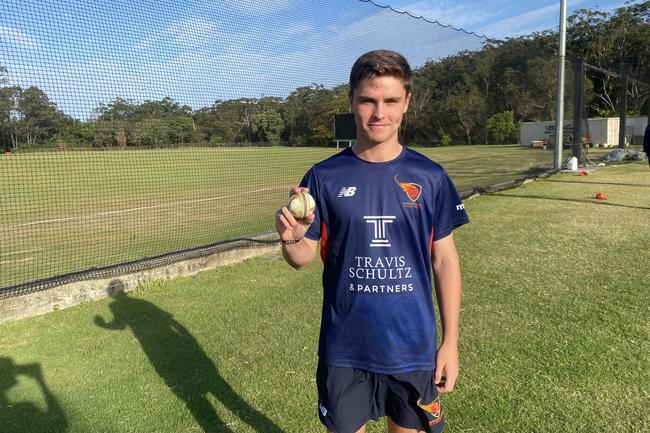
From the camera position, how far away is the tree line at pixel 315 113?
6.89 meters

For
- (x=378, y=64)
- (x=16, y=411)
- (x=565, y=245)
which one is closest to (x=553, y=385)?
(x=378, y=64)

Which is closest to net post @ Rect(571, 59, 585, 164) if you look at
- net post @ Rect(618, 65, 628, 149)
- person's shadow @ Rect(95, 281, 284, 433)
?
net post @ Rect(618, 65, 628, 149)

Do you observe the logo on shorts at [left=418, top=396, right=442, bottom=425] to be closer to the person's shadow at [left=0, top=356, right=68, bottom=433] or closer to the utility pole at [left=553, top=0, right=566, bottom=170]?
the person's shadow at [left=0, top=356, right=68, bottom=433]

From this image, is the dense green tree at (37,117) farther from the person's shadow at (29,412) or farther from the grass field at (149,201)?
the person's shadow at (29,412)

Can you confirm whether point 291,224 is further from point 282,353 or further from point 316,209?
point 282,353

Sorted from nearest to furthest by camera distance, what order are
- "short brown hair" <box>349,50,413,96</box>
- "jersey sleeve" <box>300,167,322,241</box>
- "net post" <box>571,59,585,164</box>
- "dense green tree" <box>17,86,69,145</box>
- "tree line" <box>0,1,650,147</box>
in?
"short brown hair" <box>349,50,413,96</box> < "jersey sleeve" <box>300,167,322,241</box> < "dense green tree" <box>17,86,69,145</box> < "tree line" <box>0,1,650,147</box> < "net post" <box>571,59,585,164</box>

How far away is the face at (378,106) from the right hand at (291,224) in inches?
12.8

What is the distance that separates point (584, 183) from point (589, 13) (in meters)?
54.0

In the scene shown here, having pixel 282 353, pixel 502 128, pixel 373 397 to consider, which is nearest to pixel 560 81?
pixel 502 128

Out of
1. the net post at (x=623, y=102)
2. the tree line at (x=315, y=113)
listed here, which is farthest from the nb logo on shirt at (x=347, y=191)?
the net post at (x=623, y=102)

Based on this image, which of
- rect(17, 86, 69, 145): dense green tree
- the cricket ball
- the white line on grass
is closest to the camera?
the cricket ball

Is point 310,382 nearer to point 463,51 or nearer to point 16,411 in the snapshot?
point 16,411

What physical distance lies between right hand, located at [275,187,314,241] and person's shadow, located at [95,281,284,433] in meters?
1.61

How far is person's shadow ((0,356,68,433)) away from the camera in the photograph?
2.83 metres
